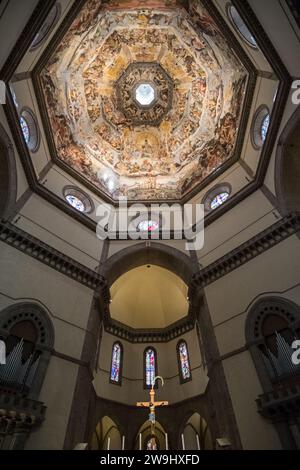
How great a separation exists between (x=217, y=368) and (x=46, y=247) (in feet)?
30.8

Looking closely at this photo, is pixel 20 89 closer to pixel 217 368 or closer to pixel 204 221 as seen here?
pixel 204 221

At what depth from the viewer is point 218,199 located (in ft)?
56.5

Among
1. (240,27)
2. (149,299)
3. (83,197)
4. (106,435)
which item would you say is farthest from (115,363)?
(240,27)

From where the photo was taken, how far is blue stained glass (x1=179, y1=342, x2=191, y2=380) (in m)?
17.2

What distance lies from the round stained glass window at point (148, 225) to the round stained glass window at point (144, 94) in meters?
11.2

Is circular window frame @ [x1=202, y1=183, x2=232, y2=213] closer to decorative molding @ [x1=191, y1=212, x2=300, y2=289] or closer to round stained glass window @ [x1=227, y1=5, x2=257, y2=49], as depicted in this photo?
decorative molding @ [x1=191, y1=212, x2=300, y2=289]

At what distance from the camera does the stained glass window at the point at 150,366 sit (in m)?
17.8

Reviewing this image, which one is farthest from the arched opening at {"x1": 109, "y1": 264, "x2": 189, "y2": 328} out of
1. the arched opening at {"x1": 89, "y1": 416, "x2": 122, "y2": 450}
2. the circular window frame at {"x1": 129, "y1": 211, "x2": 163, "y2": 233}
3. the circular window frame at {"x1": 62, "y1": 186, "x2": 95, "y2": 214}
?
the arched opening at {"x1": 89, "y1": 416, "x2": 122, "y2": 450}

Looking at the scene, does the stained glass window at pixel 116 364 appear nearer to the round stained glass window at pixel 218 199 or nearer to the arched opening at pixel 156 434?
the arched opening at pixel 156 434

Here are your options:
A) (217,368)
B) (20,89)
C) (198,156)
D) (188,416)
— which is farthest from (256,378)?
(20,89)

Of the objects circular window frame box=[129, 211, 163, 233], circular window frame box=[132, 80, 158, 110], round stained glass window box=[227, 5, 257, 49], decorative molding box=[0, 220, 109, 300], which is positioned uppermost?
circular window frame box=[132, 80, 158, 110]

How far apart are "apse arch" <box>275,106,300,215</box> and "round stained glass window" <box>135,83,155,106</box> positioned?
13.9 m

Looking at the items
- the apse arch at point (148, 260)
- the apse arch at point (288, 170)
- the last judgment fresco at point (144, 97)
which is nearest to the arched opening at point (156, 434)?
the apse arch at point (148, 260)

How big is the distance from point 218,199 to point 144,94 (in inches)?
497
